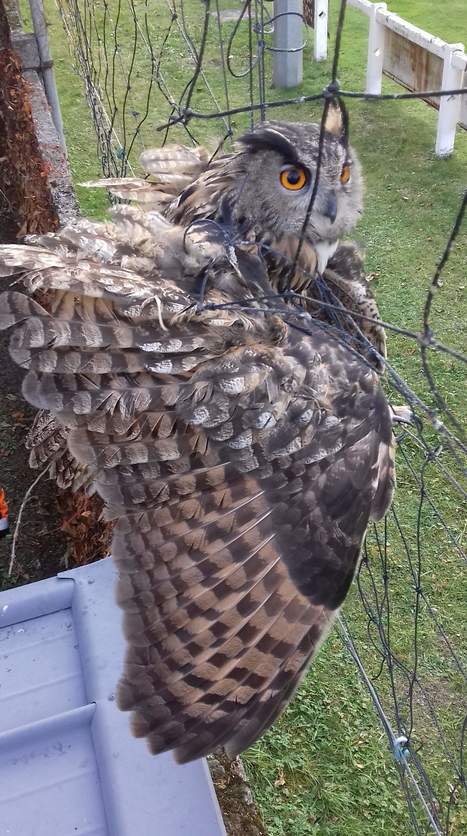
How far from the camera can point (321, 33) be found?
8516 mm

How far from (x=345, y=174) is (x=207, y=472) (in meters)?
1.10

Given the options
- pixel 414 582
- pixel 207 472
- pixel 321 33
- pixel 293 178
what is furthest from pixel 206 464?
pixel 321 33

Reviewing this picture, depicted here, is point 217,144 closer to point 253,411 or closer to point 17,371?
point 253,411

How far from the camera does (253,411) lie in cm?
199

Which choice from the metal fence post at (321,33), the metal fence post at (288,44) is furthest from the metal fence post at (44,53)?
the metal fence post at (321,33)

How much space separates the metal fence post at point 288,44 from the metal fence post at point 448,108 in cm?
158

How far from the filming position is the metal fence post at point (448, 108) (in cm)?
629

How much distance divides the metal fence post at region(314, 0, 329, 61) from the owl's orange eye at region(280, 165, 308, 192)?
695cm

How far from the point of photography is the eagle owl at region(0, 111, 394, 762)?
1.94 m

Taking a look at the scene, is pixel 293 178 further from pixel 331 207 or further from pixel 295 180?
pixel 331 207

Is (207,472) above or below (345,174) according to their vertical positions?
below

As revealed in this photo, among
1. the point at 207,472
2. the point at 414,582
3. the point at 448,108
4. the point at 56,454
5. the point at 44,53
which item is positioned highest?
the point at 44,53

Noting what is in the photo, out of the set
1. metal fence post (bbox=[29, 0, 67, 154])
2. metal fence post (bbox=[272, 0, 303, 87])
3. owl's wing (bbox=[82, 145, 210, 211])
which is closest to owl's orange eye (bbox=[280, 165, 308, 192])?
owl's wing (bbox=[82, 145, 210, 211])

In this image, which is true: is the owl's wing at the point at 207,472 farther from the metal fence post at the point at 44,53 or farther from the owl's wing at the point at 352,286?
the metal fence post at the point at 44,53
